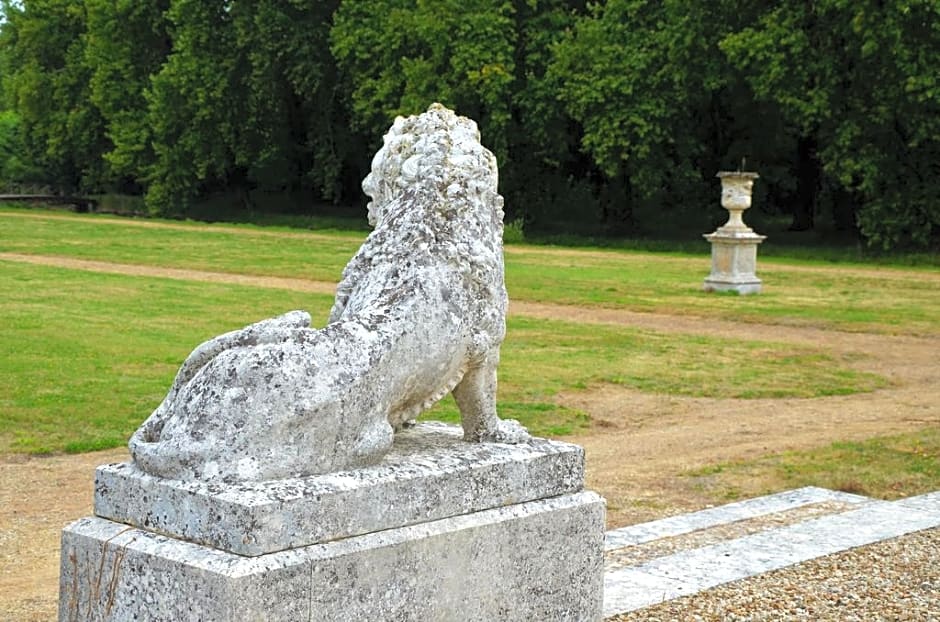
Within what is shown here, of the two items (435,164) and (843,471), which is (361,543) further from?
(843,471)

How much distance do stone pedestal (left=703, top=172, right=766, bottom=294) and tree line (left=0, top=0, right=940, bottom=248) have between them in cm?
641

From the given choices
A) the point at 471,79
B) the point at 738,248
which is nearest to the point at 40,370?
the point at 738,248

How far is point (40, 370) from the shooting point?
1376cm

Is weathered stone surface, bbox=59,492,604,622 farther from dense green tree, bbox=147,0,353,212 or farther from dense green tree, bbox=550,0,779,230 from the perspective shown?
dense green tree, bbox=147,0,353,212

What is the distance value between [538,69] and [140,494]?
40320 millimetres

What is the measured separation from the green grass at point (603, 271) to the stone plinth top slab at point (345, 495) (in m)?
15.9

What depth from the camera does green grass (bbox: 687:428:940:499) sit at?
9516mm

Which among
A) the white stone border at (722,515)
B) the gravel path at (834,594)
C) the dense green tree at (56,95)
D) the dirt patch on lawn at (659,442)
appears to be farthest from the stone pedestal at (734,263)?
the dense green tree at (56,95)

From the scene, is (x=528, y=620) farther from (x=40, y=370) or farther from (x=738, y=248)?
(x=738, y=248)

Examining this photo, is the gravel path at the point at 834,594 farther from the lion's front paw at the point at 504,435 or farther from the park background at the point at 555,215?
the lion's front paw at the point at 504,435

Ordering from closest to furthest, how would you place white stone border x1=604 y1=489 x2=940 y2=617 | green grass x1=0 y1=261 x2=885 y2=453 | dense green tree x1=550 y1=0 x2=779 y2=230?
white stone border x1=604 y1=489 x2=940 y2=617
green grass x1=0 y1=261 x2=885 y2=453
dense green tree x1=550 y1=0 x2=779 y2=230

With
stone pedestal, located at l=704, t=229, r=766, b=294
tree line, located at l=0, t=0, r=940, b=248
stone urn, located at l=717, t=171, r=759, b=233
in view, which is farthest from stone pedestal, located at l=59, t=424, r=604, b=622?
tree line, located at l=0, t=0, r=940, b=248

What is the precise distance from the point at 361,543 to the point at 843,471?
21.2 feet

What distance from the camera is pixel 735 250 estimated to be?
24.4 m
